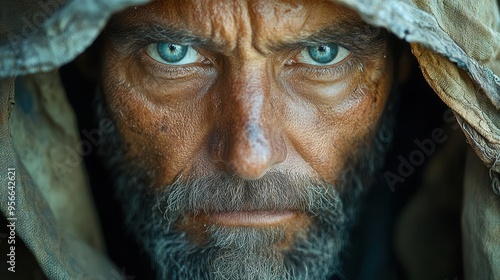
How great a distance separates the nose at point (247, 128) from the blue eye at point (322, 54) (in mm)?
125

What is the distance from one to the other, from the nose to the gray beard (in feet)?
0.28

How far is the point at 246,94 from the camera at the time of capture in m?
1.52

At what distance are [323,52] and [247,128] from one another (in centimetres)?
28

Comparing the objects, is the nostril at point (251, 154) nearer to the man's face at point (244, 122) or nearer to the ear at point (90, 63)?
the man's face at point (244, 122)

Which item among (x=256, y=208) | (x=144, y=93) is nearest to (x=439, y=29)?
(x=256, y=208)

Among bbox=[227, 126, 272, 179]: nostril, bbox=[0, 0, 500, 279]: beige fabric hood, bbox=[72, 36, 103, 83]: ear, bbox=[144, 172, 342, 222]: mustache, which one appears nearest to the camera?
bbox=[0, 0, 500, 279]: beige fabric hood

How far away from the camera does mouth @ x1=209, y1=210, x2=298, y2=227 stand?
165 centimetres

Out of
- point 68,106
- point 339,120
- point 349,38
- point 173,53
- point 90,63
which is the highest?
point 349,38

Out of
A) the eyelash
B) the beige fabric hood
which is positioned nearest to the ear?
the beige fabric hood

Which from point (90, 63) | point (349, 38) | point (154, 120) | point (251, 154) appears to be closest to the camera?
point (251, 154)

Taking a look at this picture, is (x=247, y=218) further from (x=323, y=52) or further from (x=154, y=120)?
(x=323, y=52)

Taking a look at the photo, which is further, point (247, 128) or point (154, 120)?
point (154, 120)

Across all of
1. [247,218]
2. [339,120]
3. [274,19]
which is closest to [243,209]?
[247,218]

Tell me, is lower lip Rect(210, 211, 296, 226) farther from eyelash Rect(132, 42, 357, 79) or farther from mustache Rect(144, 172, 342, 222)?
eyelash Rect(132, 42, 357, 79)
